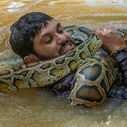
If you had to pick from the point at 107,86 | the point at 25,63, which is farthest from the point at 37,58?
the point at 107,86

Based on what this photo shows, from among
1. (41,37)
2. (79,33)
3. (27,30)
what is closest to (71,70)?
(41,37)

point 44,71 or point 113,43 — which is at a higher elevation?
point 113,43

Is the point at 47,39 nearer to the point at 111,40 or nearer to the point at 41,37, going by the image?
the point at 41,37

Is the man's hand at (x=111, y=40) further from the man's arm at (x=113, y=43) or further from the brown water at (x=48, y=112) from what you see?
the brown water at (x=48, y=112)

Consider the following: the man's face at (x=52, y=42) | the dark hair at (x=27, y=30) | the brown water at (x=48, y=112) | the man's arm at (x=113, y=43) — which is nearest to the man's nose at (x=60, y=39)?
the man's face at (x=52, y=42)

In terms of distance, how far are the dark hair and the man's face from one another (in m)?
0.06

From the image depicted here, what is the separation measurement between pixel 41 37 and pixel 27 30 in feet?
0.64

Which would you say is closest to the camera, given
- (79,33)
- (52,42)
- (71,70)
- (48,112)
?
(48,112)

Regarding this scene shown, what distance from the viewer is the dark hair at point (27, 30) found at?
505cm

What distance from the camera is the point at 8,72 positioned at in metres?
5.00

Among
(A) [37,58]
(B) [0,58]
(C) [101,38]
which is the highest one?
(C) [101,38]

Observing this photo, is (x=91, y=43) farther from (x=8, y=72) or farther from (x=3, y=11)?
(x=3, y=11)

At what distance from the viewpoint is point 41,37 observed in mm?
5059

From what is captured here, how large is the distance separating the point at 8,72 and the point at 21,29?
57cm
